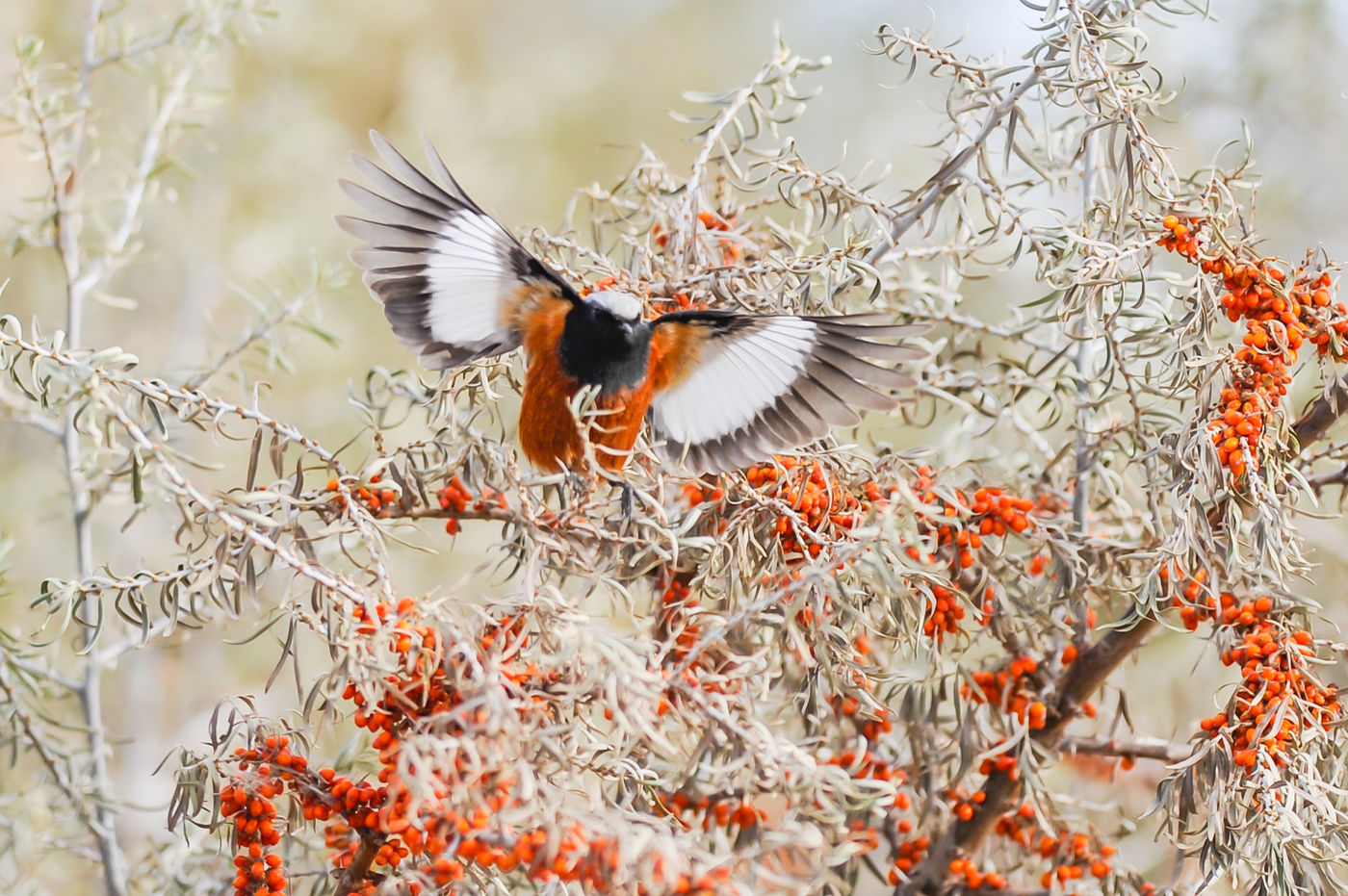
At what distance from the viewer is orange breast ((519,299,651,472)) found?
1312 millimetres

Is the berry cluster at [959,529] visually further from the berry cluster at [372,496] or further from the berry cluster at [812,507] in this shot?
the berry cluster at [372,496]

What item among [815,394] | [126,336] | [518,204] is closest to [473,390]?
[815,394]

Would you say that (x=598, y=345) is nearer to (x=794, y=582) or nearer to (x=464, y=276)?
(x=464, y=276)

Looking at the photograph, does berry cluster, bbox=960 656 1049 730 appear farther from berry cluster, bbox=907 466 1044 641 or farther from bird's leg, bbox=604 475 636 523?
bird's leg, bbox=604 475 636 523

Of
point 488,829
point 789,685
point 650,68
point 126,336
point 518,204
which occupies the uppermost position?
point 650,68

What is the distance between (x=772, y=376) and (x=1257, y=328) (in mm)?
461

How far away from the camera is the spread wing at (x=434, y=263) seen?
123 cm

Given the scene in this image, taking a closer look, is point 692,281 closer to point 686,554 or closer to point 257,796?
point 686,554

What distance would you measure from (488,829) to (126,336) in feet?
10.8

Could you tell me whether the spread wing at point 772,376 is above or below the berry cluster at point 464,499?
above

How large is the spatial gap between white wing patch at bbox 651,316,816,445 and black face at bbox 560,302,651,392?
0.23ft

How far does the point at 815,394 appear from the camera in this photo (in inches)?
45.4

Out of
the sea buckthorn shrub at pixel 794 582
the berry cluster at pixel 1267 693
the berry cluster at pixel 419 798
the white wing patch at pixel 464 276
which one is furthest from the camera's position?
the white wing patch at pixel 464 276

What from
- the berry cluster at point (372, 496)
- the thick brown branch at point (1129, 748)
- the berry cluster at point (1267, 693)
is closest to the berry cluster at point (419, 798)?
the berry cluster at point (372, 496)
